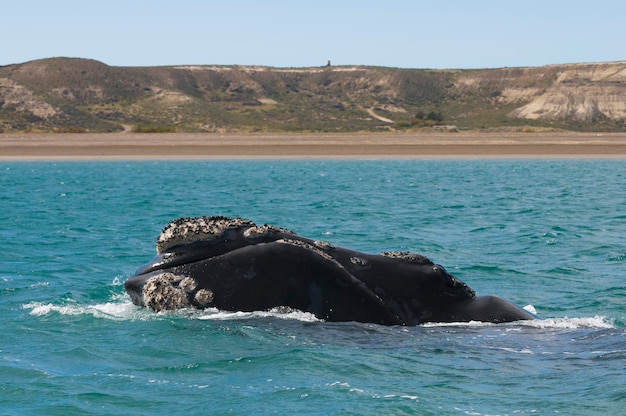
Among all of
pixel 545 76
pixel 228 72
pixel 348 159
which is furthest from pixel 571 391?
pixel 228 72

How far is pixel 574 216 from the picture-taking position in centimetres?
2911

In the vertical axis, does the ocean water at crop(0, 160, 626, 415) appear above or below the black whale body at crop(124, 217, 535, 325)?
below

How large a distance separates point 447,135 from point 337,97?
91.0 metres

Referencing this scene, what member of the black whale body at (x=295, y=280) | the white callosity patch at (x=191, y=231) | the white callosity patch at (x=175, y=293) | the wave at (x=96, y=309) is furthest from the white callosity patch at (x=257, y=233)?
the wave at (x=96, y=309)

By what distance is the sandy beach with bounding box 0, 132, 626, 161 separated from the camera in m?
76.1

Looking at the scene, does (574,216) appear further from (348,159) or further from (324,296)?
(348,159)

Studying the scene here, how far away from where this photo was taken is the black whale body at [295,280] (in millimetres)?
9891

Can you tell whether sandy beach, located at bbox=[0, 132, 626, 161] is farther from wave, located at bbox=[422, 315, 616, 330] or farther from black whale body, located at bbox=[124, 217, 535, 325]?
black whale body, located at bbox=[124, 217, 535, 325]

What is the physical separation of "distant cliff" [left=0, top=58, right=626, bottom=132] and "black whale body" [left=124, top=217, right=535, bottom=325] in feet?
383

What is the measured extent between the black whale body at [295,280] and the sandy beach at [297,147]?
64.5 metres

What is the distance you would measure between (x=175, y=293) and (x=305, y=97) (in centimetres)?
16483

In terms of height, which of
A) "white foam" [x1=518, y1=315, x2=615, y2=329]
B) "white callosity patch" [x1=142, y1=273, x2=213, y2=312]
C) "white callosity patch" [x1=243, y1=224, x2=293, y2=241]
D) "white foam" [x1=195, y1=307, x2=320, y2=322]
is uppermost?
"white callosity patch" [x1=243, y1=224, x2=293, y2=241]

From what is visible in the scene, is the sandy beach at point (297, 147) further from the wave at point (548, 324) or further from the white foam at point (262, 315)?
the white foam at point (262, 315)

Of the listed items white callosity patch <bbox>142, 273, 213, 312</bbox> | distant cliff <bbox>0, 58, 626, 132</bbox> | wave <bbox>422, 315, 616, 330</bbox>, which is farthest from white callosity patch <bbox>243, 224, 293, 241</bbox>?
distant cliff <bbox>0, 58, 626, 132</bbox>
